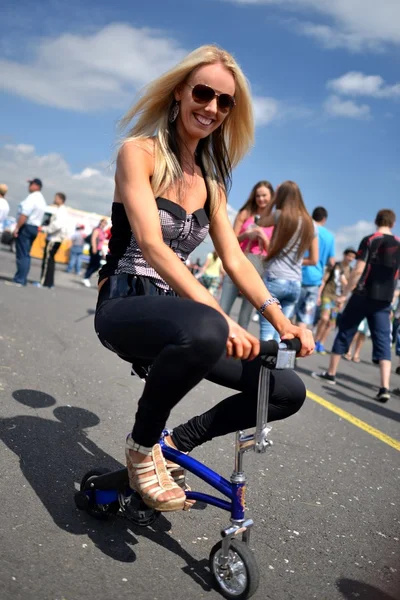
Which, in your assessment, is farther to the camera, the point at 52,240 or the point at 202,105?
the point at 52,240

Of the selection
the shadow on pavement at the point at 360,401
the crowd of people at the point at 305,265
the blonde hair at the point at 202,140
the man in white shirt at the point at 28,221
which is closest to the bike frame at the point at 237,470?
the blonde hair at the point at 202,140

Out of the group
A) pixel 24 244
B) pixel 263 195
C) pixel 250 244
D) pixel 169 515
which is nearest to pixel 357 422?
pixel 250 244

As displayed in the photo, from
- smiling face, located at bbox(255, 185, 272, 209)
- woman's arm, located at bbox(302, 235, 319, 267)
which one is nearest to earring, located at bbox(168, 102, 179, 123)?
woman's arm, located at bbox(302, 235, 319, 267)

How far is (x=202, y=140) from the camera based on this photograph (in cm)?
293

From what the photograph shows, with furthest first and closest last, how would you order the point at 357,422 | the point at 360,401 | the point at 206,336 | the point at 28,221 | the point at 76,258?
1. the point at 76,258
2. the point at 28,221
3. the point at 360,401
4. the point at 357,422
5. the point at 206,336

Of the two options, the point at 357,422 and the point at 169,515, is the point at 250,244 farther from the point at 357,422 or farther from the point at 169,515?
the point at 169,515

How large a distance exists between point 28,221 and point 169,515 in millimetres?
9340

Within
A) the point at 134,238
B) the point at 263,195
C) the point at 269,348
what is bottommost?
the point at 269,348

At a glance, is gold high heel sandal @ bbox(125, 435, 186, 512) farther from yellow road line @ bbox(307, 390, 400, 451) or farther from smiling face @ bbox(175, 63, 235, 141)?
yellow road line @ bbox(307, 390, 400, 451)

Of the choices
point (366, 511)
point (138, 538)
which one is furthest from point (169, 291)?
point (366, 511)

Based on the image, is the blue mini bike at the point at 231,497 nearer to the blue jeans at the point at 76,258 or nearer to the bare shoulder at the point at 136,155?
the bare shoulder at the point at 136,155

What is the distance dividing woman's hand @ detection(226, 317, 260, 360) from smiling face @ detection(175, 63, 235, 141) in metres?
1.03

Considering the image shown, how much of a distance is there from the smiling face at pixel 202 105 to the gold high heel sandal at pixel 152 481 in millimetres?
1358

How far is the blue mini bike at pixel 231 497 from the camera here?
7.25 feet
